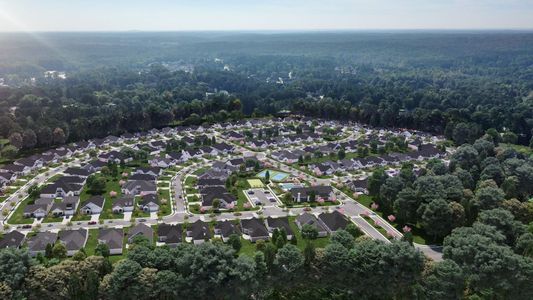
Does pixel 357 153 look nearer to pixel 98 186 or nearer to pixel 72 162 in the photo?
pixel 98 186

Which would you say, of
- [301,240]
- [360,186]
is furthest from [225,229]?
[360,186]

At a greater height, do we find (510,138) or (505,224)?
(505,224)

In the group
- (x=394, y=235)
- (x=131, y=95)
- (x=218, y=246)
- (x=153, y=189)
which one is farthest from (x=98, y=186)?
(x=131, y=95)

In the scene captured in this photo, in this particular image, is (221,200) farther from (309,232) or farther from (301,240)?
(309,232)

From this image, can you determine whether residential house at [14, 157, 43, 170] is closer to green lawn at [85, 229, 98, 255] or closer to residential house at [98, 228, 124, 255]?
green lawn at [85, 229, 98, 255]

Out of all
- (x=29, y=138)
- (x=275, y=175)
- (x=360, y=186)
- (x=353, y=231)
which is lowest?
(x=275, y=175)

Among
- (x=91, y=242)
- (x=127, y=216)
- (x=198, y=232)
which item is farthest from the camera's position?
(x=127, y=216)

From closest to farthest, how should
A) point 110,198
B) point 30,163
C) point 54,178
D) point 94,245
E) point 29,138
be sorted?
point 94,245, point 110,198, point 54,178, point 30,163, point 29,138

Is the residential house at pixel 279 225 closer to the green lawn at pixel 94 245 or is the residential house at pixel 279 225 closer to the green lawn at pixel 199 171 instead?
the green lawn at pixel 94 245
